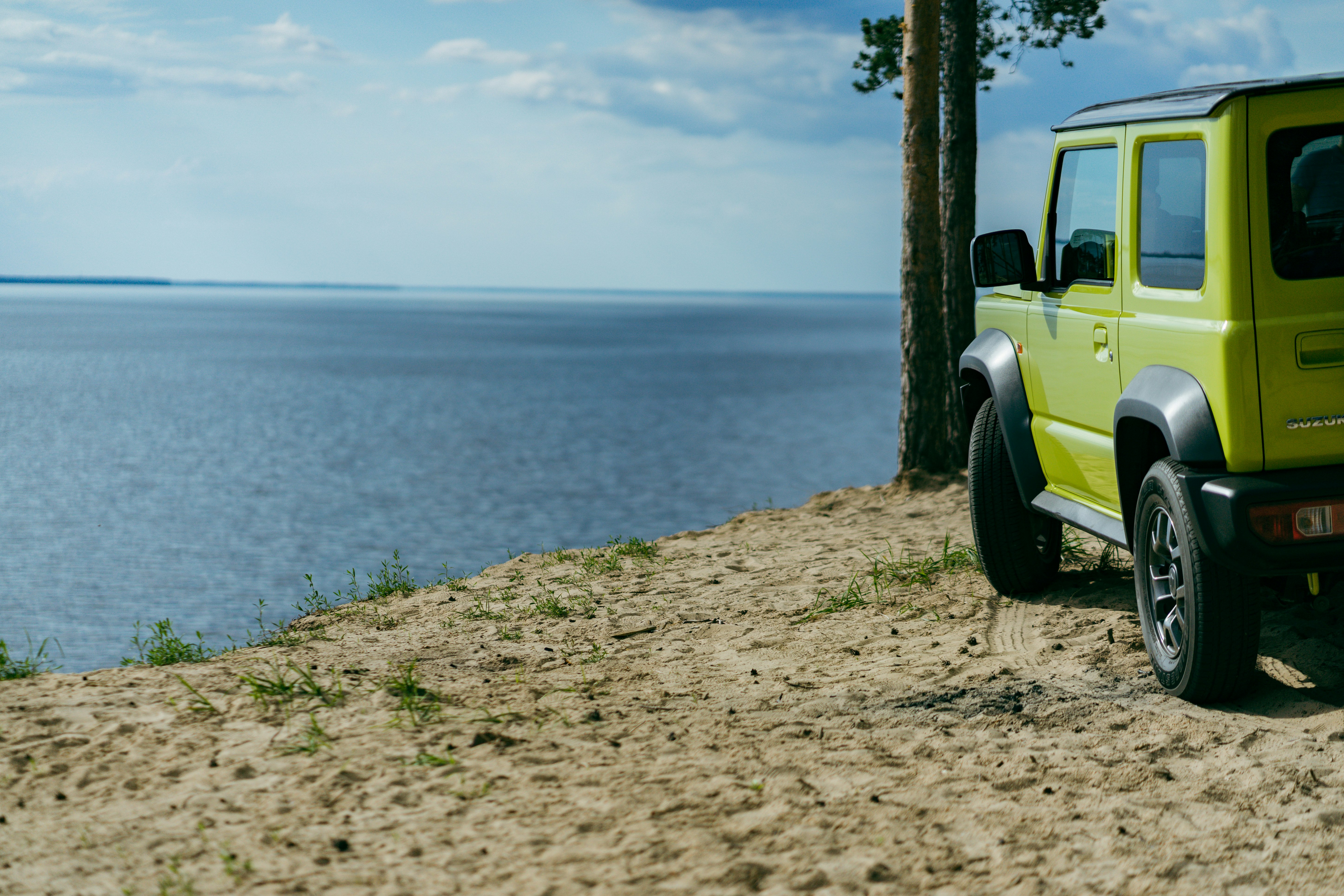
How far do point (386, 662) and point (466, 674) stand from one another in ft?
1.77

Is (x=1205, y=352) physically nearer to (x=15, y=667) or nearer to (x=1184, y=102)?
(x=1184, y=102)

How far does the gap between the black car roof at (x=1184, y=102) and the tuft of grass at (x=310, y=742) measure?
4.18 meters

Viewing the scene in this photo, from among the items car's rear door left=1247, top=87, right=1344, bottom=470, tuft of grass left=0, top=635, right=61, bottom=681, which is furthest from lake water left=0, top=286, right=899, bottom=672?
car's rear door left=1247, top=87, right=1344, bottom=470

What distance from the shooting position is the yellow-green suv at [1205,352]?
409 centimetres

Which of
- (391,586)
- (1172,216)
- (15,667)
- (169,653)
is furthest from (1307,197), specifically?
(391,586)

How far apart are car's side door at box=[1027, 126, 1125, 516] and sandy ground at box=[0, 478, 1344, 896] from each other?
936mm

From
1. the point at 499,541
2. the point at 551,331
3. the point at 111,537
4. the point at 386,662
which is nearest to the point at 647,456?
the point at 499,541

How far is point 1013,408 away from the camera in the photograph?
612 cm

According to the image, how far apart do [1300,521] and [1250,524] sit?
0.63ft

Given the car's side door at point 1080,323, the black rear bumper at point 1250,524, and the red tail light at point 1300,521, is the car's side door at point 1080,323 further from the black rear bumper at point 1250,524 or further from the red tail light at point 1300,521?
the red tail light at point 1300,521

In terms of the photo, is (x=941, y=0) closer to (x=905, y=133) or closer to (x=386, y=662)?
(x=905, y=133)

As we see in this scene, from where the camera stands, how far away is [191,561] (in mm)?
17125

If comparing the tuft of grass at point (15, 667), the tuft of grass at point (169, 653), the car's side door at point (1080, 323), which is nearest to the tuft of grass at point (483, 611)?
the tuft of grass at point (169, 653)

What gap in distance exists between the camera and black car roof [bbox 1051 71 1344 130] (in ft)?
13.6
